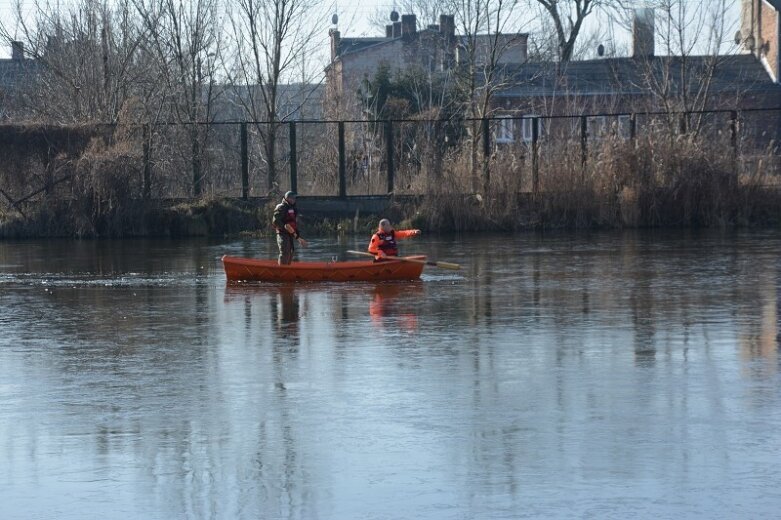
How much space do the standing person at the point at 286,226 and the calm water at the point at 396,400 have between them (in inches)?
59.3

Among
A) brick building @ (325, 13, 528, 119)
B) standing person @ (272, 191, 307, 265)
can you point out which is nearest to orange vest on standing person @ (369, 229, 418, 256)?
standing person @ (272, 191, 307, 265)

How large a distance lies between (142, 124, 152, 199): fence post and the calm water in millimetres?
13094

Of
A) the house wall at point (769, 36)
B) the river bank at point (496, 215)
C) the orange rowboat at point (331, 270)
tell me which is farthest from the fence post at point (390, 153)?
the house wall at point (769, 36)

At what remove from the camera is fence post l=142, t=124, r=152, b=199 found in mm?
31781

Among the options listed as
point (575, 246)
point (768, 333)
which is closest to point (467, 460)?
point (768, 333)

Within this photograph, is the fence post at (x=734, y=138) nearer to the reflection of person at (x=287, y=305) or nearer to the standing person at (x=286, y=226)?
the standing person at (x=286, y=226)

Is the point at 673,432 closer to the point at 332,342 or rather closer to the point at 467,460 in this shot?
the point at 467,460

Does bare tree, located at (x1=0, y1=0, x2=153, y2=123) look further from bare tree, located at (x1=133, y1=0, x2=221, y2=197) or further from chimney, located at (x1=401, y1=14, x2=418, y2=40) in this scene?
chimney, located at (x1=401, y1=14, x2=418, y2=40)

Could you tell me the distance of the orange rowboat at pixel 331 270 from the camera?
19.2 m

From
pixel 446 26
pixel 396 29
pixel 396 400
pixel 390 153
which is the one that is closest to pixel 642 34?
pixel 446 26

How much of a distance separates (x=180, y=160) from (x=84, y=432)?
24620 mm

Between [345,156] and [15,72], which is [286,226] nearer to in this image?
[345,156]

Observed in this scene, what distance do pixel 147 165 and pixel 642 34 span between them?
33.1 m

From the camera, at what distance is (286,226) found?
66.0ft
